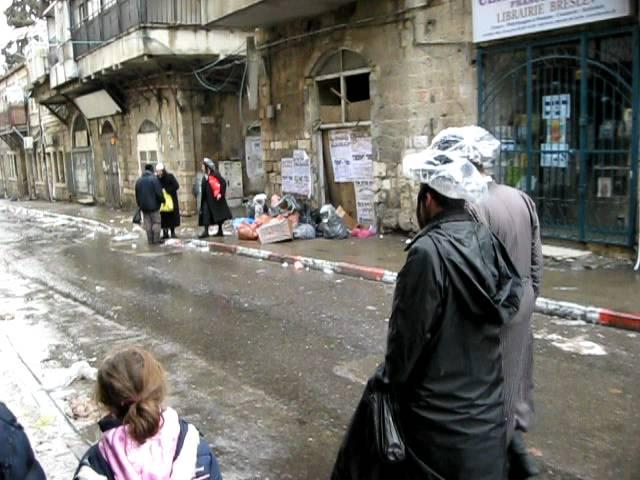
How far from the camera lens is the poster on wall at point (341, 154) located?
14.2 metres

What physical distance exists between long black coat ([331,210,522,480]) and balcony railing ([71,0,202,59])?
17.4 meters

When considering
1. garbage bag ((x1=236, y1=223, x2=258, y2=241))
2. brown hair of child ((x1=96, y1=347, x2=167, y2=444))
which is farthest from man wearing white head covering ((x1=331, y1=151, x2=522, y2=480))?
garbage bag ((x1=236, y1=223, x2=258, y2=241))

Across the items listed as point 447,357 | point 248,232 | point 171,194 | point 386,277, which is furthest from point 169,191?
point 447,357

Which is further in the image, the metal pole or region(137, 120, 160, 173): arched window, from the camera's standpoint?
region(137, 120, 160, 173): arched window

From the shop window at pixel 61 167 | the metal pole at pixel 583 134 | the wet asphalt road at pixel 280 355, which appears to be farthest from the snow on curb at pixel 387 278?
the shop window at pixel 61 167

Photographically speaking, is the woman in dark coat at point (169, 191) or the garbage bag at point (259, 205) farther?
the garbage bag at point (259, 205)

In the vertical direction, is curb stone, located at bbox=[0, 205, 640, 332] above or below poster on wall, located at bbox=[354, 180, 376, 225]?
below

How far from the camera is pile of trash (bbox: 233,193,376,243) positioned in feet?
43.3

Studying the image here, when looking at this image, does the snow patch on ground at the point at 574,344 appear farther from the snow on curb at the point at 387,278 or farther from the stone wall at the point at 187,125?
the stone wall at the point at 187,125

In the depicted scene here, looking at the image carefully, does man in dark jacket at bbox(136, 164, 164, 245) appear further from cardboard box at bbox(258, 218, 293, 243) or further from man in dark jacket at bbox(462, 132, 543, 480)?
man in dark jacket at bbox(462, 132, 543, 480)

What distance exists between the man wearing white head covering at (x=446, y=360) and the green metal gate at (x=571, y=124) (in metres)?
7.66

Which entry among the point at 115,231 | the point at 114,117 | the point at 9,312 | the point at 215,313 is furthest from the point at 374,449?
the point at 114,117

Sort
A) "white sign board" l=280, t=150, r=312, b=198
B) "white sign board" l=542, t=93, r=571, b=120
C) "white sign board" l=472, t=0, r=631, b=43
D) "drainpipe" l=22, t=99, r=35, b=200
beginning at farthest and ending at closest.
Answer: "drainpipe" l=22, t=99, r=35, b=200 → "white sign board" l=280, t=150, r=312, b=198 → "white sign board" l=542, t=93, r=571, b=120 → "white sign board" l=472, t=0, r=631, b=43

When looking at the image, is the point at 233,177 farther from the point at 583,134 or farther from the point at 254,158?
the point at 583,134
